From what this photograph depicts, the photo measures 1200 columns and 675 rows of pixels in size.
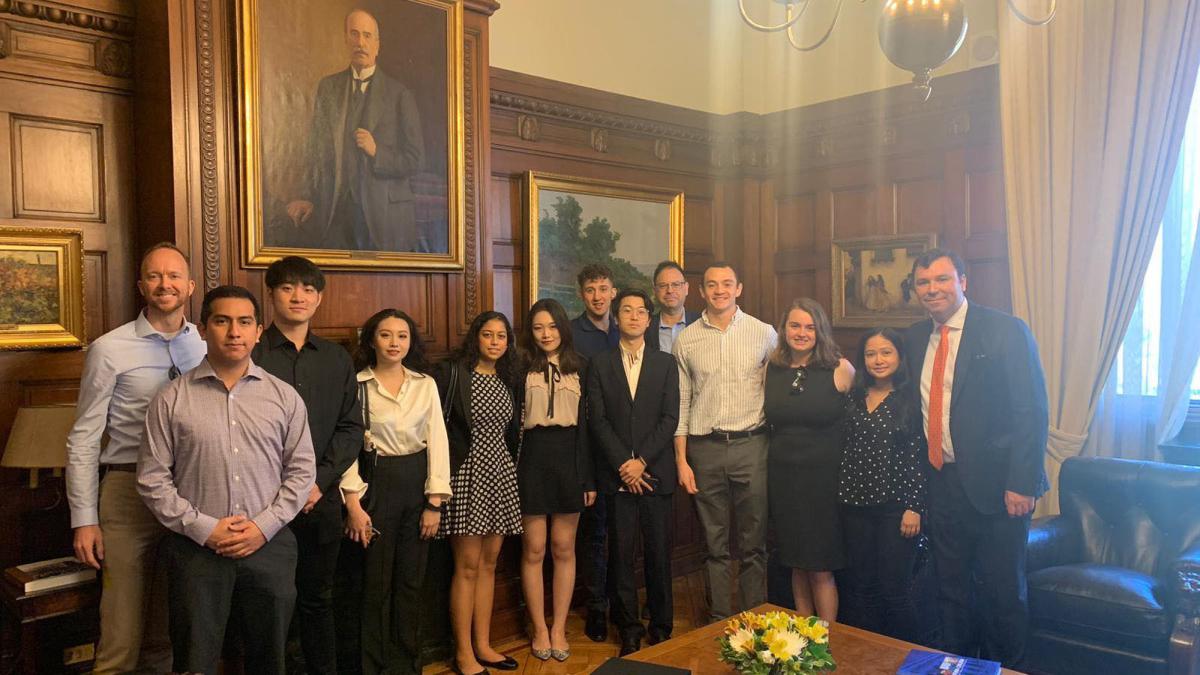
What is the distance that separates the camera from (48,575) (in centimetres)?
312

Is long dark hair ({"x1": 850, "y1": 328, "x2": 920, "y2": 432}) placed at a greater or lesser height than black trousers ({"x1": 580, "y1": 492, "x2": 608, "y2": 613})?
greater

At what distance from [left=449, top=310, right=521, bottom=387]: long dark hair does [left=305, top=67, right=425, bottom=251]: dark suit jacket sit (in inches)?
20.2

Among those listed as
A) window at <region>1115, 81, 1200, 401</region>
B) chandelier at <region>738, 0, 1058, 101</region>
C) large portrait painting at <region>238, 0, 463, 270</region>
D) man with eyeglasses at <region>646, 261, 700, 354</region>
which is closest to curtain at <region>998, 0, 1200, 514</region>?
window at <region>1115, 81, 1200, 401</region>

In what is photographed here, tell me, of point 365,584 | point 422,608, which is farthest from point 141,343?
point 422,608

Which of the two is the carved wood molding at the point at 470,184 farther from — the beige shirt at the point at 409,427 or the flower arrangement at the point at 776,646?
the flower arrangement at the point at 776,646

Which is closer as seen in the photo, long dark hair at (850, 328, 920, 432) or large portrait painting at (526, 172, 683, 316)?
long dark hair at (850, 328, 920, 432)

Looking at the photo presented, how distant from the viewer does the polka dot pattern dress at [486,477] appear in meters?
3.78

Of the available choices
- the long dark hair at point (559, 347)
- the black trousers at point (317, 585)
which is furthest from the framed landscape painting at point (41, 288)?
the long dark hair at point (559, 347)

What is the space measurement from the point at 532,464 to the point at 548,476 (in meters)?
0.09

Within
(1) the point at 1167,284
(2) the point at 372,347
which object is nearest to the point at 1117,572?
(1) the point at 1167,284

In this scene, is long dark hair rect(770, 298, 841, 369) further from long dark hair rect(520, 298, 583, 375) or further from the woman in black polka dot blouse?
long dark hair rect(520, 298, 583, 375)

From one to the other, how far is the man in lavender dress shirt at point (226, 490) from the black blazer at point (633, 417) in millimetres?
1409

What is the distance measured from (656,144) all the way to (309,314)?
2.98 metres

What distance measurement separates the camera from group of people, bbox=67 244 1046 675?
2914 mm
